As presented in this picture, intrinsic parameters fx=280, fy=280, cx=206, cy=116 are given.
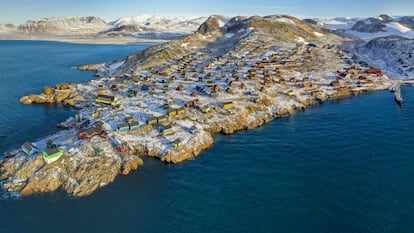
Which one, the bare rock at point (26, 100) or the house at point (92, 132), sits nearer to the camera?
the house at point (92, 132)

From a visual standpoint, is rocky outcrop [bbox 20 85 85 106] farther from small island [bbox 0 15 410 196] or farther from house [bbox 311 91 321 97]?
house [bbox 311 91 321 97]

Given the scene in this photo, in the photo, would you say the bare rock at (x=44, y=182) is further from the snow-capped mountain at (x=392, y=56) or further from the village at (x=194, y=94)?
the snow-capped mountain at (x=392, y=56)

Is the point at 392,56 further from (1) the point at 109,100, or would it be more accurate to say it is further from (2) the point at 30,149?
(2) the point at 30,149

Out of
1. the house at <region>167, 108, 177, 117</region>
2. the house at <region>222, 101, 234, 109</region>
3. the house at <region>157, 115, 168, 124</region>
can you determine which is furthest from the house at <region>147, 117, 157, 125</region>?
the house at <region>222, 101, 234, 109</region>

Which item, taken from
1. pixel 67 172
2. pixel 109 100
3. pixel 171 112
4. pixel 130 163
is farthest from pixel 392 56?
pixel 67 172

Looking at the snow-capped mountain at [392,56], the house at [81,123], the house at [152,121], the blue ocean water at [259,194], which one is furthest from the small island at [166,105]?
the snow-capped mountain at [392,56]

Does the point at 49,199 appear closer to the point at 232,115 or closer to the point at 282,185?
the point at 282,185
